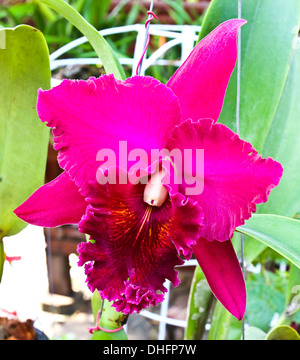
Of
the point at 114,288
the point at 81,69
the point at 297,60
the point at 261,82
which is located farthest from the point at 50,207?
the point at 81,69

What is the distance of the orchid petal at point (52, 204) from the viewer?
54cm

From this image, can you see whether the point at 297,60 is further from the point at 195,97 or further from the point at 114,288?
the point at 114,288

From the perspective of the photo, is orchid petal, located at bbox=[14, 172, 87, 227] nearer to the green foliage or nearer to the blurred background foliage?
the green foliage

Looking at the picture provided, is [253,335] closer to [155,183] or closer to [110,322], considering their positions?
Answer: [110,322]

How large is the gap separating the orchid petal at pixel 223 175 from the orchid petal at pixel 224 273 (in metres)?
0.04

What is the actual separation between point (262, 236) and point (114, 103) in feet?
0.78

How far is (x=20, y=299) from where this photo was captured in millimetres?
890

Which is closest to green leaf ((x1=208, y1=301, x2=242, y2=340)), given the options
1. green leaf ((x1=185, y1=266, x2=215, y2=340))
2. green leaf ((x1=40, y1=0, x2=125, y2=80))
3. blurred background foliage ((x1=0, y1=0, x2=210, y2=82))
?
green leaf ((x1=185, y1=266, x2=215, y2=340))

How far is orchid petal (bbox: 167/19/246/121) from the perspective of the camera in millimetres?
512

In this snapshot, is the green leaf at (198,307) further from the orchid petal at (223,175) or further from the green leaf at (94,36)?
the green leaf at (94,36)

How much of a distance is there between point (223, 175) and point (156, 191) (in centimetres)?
8

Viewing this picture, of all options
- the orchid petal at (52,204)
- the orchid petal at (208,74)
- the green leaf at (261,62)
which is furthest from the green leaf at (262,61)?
the orchid petal at (52,204)

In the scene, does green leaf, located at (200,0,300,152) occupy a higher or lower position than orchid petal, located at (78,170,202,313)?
higher

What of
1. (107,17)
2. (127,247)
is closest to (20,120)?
(127,247)
